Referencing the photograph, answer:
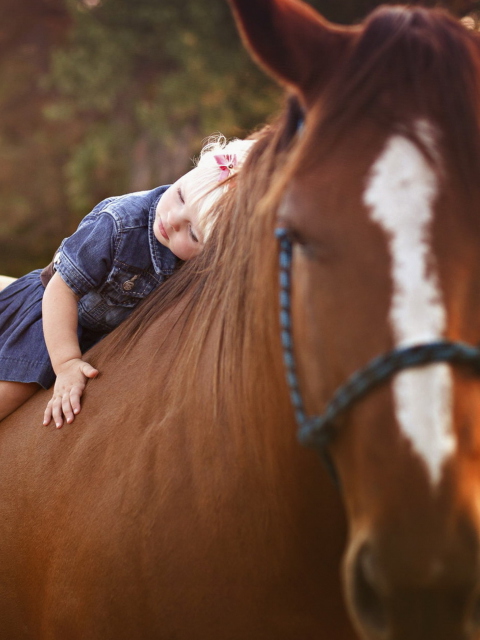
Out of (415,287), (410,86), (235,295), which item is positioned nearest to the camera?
(415,287)

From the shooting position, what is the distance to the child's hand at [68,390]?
1.67m

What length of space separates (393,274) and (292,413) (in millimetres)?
354

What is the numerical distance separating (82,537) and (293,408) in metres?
0.62

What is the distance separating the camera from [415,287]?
89cm

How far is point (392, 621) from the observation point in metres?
0.88

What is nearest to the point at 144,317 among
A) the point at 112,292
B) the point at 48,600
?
the point at 112,292

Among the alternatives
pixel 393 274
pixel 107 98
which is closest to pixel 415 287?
pixel 393 274

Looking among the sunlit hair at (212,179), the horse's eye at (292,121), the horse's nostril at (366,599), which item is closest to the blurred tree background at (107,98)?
the sunlit hair at (212,179)

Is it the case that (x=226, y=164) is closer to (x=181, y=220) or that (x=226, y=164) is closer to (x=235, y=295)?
(x=181, y=220)

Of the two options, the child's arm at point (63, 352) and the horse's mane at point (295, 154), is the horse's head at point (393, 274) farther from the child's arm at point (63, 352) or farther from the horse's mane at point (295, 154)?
the child's arm at point (63, 352)

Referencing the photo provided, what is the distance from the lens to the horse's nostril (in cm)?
90

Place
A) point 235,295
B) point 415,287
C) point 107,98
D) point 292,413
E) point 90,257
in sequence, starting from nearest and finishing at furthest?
point 415,287 < point 292,413 < point 235,295 < point 90,257 < point 107,98

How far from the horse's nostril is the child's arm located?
93cm

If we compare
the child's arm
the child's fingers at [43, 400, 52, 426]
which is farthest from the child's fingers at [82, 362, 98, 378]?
the child's fingers at [43, 400, 52, 426]
